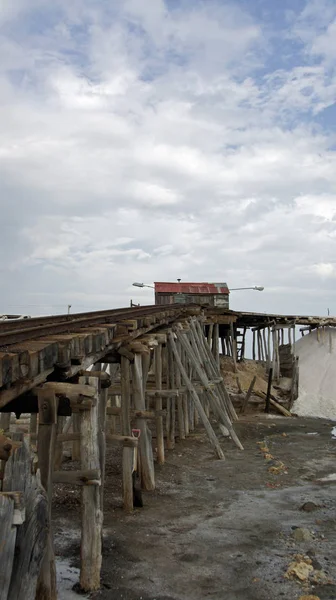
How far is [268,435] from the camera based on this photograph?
1566 centimetres

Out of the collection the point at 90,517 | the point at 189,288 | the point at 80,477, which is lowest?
the point at 90,517

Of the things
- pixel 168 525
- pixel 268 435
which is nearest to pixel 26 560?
pixel 168 525

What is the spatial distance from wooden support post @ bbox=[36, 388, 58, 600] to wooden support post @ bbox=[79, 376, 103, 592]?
61 centimetres

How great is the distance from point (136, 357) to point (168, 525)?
8.07 ft

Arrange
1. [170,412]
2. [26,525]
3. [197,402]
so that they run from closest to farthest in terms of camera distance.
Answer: [26,525] → [197,402] → [170,412]

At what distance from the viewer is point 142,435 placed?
8.56 m

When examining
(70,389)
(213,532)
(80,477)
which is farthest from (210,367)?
(70,389)

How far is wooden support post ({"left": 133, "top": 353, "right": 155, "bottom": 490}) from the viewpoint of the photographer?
8.39m

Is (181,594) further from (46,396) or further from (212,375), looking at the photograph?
(212,375)

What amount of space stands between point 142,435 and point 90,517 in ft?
11.1

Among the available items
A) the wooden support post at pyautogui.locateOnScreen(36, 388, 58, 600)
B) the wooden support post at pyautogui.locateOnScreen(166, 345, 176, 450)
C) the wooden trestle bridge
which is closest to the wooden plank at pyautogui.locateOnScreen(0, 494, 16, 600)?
the wooden trestle bridge

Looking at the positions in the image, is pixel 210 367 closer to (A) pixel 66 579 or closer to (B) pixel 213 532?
(B) pixel 213 532

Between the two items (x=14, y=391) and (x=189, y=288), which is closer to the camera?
(x=14, y=391)

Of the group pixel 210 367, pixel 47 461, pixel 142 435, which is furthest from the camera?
pixel 210 367
